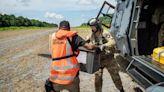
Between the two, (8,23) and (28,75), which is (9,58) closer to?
(28,75)

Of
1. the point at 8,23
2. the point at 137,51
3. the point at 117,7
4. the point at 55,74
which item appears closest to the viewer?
the point at 55,74

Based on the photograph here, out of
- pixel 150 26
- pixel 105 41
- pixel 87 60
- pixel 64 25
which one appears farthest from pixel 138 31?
pixel 64 25

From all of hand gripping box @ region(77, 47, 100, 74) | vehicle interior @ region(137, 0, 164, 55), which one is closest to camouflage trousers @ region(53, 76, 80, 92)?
hand gripping box @ region(77, 47, 100, 74)

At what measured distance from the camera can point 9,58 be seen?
1362cm

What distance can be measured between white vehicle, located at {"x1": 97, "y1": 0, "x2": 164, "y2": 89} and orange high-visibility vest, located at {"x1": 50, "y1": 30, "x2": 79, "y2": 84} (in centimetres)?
138

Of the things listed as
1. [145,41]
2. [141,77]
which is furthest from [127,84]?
[141,77]

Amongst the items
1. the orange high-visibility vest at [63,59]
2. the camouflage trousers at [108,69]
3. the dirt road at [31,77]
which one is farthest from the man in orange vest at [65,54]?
the dirt road at [31,77]

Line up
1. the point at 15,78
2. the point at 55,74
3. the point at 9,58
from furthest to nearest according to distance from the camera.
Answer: the point at 9,58
the point at 15,78
the point at 55,74

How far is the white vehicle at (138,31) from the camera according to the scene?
659 cm

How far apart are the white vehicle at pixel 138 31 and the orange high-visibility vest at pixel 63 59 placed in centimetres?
138

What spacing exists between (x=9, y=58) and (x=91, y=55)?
26.2 feet

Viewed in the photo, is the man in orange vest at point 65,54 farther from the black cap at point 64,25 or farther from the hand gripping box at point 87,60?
the hand gripping box at point 87,60

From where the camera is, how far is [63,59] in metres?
5.64

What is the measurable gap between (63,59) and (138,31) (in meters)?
2.89
